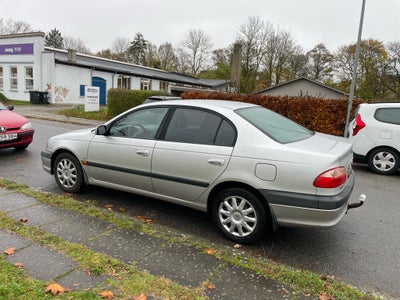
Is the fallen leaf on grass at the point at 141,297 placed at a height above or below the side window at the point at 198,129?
below

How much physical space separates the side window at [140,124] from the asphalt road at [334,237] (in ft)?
3.53

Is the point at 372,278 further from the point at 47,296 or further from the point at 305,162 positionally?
the point at 47,296

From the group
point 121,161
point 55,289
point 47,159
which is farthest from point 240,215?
point 47,159

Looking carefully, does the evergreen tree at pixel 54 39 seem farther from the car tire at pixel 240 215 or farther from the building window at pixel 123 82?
the car tire at pixel 240 215

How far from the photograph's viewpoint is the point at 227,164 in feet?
11.8

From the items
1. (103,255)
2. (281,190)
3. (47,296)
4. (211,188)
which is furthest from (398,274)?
(47,296)

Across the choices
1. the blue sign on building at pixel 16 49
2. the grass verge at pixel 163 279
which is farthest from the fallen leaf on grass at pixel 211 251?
the blue sign on building at pixel 16 49

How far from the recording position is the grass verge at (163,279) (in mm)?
2697

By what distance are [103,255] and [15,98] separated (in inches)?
1114

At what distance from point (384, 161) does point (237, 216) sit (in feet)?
18.3

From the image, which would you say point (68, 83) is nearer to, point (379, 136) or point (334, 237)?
point (379, 136)

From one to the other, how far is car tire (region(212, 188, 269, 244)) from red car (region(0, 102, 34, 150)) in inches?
235

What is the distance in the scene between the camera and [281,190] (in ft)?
11.0

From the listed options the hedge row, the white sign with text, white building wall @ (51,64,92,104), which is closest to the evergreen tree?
white building wall @ (51,64,92,104)
